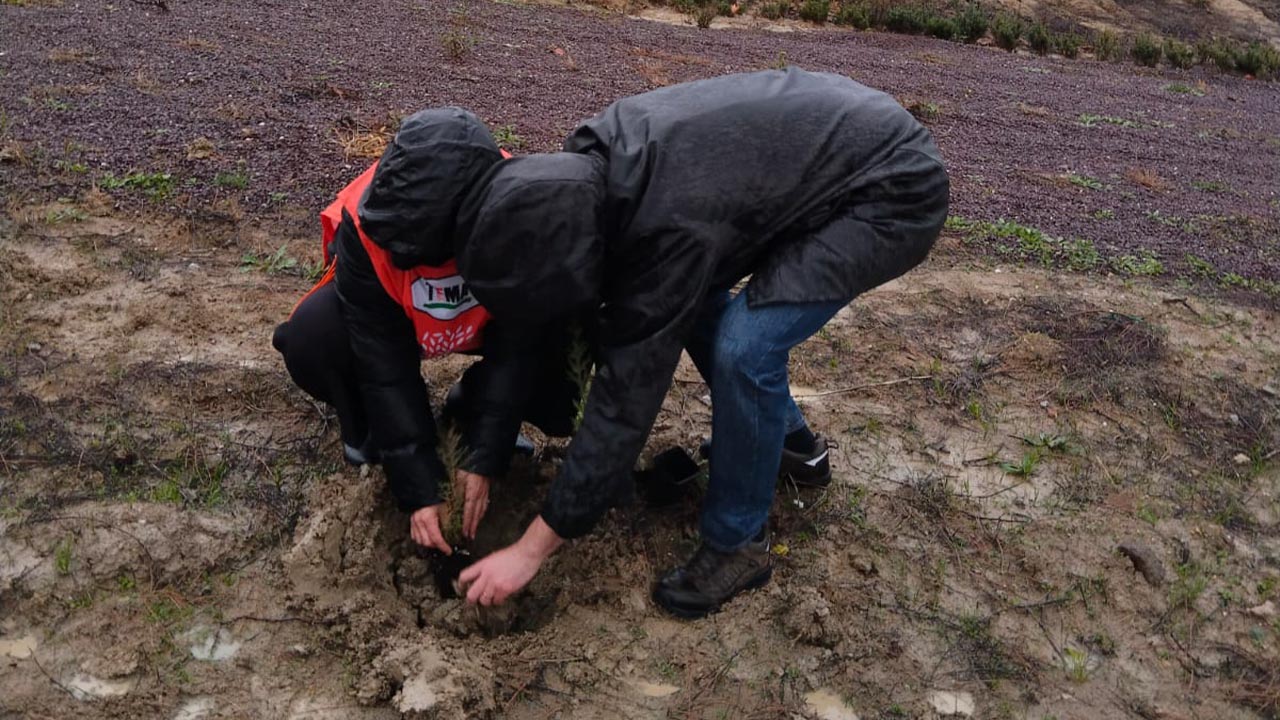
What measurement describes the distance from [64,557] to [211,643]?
459 mm

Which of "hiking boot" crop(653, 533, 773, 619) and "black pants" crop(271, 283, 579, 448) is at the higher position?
"black pants" crop(271, 283, 579, 448)

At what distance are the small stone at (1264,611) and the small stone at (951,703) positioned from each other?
0.92 metres

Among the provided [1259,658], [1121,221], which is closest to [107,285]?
[1259,658]

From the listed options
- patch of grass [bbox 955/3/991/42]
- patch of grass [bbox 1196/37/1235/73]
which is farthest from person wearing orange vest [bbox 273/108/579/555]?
patch of grass [bbox 1196/37/1235/73]

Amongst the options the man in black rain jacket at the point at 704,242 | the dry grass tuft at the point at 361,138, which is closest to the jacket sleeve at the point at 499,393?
the man in black rain jacket at the point at 704,242

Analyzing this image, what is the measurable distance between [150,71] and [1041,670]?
210 inches

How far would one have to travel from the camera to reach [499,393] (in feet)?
7.90

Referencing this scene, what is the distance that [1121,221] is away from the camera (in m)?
5.14

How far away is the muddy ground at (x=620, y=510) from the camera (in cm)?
230

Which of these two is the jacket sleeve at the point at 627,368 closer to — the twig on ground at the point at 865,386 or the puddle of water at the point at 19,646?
the puddle of water at the point at 19,646

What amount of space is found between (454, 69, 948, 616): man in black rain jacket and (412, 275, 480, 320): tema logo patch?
0.26m

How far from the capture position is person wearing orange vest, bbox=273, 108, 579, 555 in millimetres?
1885

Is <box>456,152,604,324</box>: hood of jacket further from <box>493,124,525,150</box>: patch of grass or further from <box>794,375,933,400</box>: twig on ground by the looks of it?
<box>493,124,525,150</box>: patch of grass

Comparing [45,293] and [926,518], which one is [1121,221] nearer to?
[926,518]
